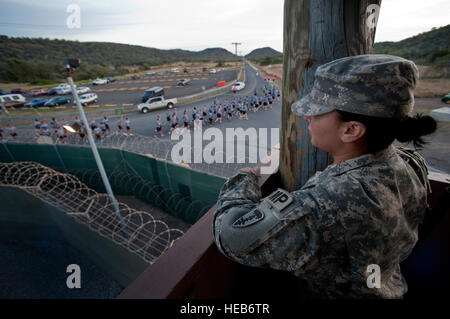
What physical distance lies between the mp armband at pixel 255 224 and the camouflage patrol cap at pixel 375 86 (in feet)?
1.56

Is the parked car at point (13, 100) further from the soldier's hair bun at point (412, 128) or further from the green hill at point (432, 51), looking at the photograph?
the green hill at point (432, 51)

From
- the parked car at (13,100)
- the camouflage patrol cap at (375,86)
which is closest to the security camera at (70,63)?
the camouflage patrol cap at (375,86)

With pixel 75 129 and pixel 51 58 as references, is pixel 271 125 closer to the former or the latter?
pixel 75 129

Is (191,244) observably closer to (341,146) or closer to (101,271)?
(341,146)

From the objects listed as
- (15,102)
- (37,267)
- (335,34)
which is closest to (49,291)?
(37,267)

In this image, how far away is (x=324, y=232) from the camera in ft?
2.78

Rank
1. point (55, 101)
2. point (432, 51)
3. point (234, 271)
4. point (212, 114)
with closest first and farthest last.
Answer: point (234, 271) → point (212, 114) → point (432, 51) → point (55, 101)

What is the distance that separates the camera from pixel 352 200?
83 centimetres

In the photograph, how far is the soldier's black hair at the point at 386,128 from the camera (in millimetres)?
905

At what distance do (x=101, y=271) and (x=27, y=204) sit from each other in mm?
2954

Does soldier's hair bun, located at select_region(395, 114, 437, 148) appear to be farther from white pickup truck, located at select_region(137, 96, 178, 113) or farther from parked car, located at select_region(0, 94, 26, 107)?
parked car, located at select_region(0, 94, 26, 107)

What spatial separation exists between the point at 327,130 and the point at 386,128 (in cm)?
22

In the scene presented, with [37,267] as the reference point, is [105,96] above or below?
above

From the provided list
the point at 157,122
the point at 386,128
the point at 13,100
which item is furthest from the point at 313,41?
the point at 13,100
